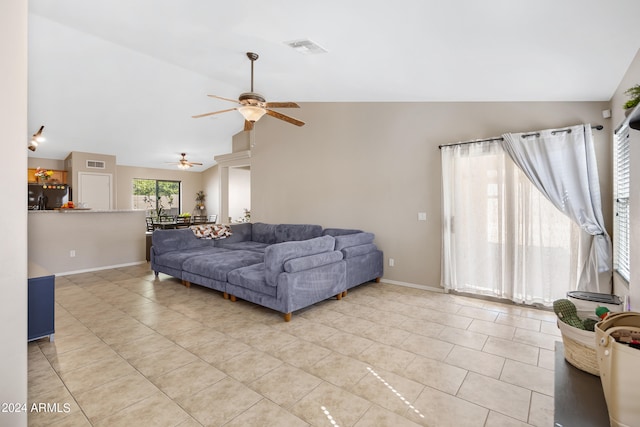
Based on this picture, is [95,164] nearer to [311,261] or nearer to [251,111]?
[251,111]

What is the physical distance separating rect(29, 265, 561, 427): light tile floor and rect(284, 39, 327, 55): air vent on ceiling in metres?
3.01

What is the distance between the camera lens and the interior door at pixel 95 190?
8.55 meters

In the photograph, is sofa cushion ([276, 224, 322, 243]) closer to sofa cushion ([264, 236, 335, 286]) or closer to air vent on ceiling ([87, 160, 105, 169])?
sofa cushion ([264, 236, 335, 286])

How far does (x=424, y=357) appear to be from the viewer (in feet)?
8.73

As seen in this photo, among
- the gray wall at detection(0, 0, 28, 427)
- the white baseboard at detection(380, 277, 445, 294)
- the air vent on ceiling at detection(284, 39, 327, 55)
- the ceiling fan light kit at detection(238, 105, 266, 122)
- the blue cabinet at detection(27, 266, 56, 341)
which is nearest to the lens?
the gray wall at detection(0, 0, 28, 427)

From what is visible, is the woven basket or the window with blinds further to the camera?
the window with blinds

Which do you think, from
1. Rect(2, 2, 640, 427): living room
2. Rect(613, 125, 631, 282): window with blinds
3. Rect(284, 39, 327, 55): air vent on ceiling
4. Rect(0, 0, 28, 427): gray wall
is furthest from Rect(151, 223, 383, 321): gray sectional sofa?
Rect(613, 125, 631, 282): window with blinds

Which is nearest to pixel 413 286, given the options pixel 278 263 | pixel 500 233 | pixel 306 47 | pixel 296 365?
pixel 500 233

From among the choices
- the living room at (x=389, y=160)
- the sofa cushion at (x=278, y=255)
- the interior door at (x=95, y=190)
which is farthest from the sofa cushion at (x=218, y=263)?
the interior door at (x=95, y=190)

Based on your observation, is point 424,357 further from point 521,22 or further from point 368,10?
point 368,10

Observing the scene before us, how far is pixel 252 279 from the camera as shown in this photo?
3.74 meters

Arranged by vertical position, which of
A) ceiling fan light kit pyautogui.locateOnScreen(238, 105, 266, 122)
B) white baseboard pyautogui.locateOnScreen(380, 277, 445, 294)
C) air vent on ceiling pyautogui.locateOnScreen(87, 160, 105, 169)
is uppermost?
air vent on ceiling pyautogui.locateOnScreen(87, 160, 105, 169)

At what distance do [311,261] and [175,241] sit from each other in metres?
2.93

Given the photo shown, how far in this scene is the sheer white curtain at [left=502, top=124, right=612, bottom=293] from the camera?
10.9 ft
